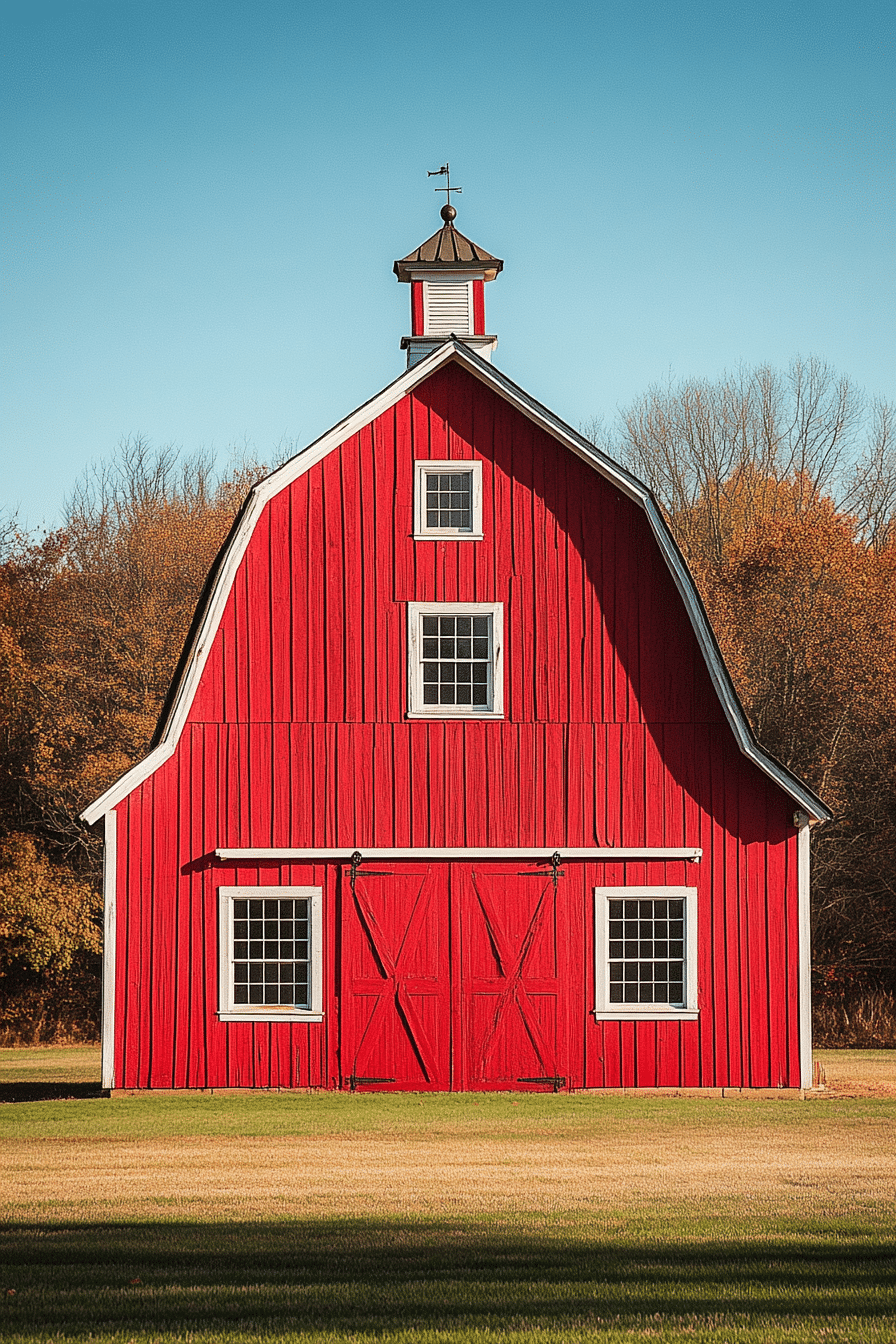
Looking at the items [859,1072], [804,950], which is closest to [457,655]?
[804,950]

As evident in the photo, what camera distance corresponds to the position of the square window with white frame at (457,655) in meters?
18.0

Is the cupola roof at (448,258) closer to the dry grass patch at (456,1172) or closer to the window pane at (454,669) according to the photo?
the window pane at (454,669)

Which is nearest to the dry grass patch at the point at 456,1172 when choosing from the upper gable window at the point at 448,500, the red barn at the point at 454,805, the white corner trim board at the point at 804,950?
the white corner trim board at the point at 804,950

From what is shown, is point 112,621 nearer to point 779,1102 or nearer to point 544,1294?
point 779,1102

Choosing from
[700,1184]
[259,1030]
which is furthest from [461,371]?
[700,1184]

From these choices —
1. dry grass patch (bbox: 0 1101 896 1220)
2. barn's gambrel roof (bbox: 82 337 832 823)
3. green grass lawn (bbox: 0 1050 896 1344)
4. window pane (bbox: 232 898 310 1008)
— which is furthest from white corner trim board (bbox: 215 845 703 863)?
dry grass patch (bbox: 0 1101 896 1220)

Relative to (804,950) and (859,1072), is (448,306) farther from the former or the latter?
(859,1072)

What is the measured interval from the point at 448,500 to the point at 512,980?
611 cm

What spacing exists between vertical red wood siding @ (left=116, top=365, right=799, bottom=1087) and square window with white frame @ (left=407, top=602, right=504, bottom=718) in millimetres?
191

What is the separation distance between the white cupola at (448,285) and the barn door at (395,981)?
788 cm

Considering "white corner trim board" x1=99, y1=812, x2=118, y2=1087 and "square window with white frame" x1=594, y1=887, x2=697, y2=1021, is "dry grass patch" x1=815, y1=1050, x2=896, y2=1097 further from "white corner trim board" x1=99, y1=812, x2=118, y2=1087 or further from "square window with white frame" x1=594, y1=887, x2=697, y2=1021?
"white corner trim board" x1=99, y1=812, x2=118, y2=1087

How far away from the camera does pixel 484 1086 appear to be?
17.2m

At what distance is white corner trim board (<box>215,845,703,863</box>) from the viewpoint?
17.4 metres

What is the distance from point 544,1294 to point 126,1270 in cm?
224
